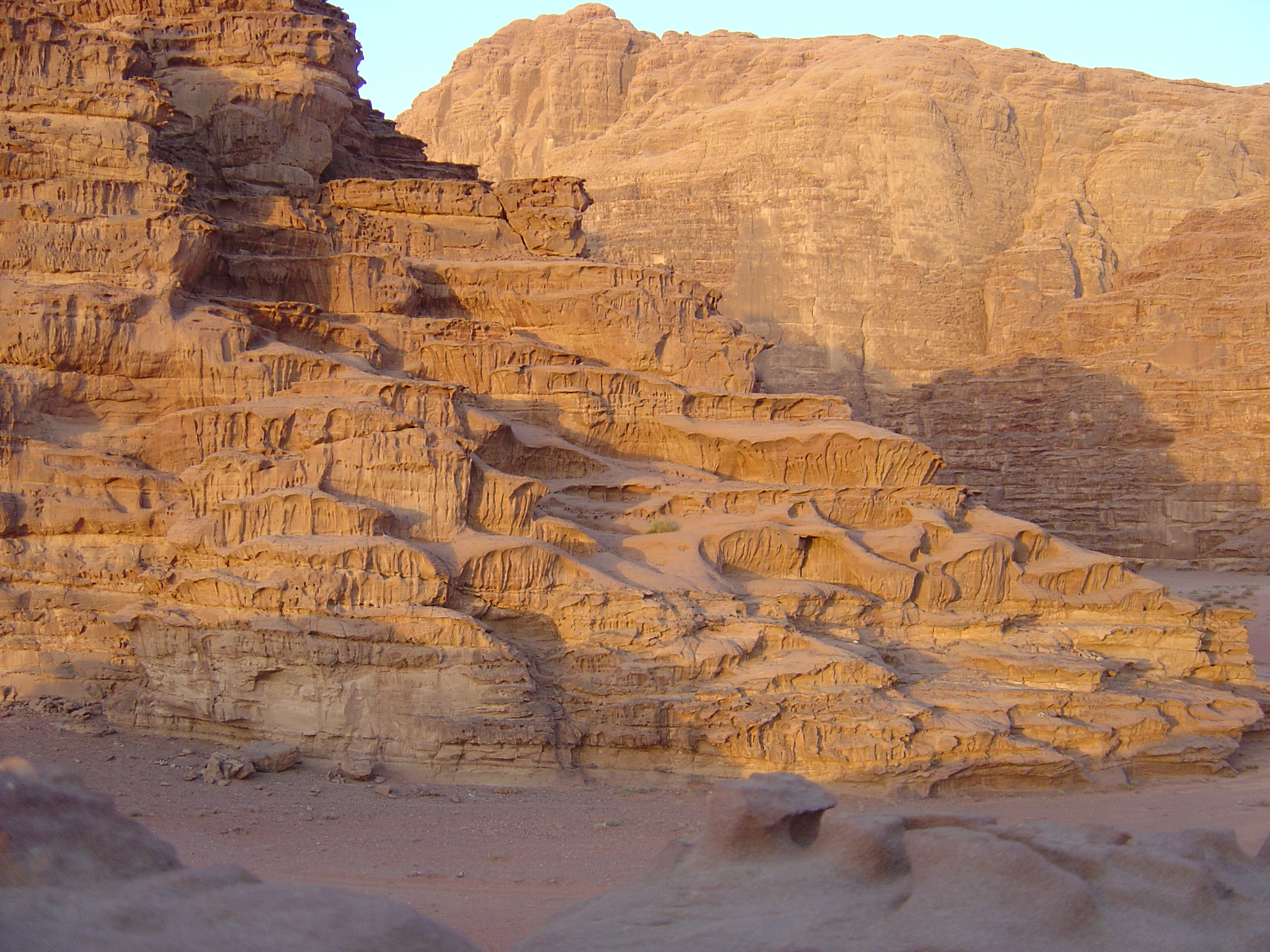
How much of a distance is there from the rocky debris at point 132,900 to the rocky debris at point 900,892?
78cm

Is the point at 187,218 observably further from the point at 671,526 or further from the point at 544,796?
the point at 544,796

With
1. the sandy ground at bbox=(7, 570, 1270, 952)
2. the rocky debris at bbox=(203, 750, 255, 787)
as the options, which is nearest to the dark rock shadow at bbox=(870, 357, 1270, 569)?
the sandy ground at bbox=(7, 570, 1270, 952)

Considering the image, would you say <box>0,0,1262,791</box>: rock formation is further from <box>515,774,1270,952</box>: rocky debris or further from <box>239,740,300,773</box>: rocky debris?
<box>515,774,1270,952</box>: rocky debris

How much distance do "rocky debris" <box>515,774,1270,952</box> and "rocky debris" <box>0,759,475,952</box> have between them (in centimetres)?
78

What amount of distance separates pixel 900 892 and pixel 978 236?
61.6 m

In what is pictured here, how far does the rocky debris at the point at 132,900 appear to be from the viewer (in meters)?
4.56

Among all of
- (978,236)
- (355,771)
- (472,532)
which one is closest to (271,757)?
(355,771)

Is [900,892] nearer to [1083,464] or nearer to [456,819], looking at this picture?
[456,819]

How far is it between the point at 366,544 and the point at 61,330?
5.38 metres

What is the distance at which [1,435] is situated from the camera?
553 inches

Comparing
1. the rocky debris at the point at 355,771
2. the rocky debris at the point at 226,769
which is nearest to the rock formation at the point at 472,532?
the rocky debris at the point at 355,771

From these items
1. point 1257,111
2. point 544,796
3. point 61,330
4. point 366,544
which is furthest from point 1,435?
point 1257,111

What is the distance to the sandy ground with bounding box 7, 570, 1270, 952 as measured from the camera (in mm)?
9102

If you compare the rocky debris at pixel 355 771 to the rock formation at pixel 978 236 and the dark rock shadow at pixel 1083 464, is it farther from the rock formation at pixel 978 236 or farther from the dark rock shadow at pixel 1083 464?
the rock formation at pixel 978 236
